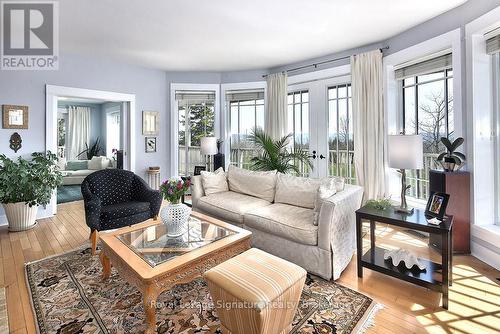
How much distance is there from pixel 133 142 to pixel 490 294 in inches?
215

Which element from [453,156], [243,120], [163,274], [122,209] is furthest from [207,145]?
[453,156]

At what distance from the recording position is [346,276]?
241 centimetres

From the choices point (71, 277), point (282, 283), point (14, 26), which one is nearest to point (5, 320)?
point (71, 277)

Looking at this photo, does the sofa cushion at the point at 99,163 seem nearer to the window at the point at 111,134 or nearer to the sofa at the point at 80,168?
the sofa at the point at 80,168

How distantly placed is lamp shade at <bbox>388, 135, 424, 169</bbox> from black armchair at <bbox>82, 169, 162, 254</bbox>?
107 inches

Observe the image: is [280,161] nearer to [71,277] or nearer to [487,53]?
[487,53]

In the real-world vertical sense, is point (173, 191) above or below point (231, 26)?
below

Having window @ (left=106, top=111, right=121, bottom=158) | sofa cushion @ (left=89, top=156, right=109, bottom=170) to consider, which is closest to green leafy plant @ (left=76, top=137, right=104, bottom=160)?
window @ (left=106, top=111, right=121, bottom=158)

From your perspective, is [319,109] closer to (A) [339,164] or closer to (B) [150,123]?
(A) [339,164]

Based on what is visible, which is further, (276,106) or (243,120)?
(243,120)

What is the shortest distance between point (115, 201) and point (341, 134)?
3540 millimetres

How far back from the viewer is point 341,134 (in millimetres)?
4348

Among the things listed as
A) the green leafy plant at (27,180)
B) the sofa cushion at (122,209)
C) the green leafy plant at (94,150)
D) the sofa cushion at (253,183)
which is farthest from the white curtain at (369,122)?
the green leafy plant at (94,150)

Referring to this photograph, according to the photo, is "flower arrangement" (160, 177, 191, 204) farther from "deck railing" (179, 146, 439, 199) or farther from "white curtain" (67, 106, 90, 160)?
"white curtain" (67, 106, 90, 160)
